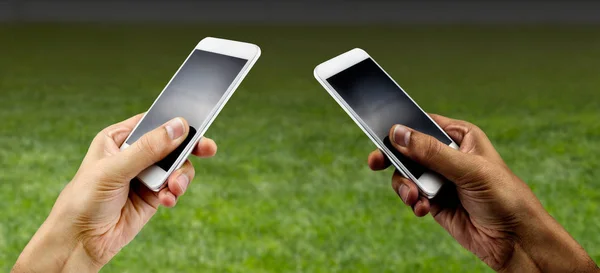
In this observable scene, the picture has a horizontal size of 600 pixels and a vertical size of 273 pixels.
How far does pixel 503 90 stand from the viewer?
11.9m

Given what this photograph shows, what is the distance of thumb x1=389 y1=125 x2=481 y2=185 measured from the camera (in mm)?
3195

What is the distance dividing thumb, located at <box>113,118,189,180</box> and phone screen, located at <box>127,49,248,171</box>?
146 mm

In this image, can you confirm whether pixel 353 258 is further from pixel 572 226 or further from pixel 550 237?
pixel 550 237

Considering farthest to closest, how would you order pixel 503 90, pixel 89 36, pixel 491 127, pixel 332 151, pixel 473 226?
pixel 89 36 → pixel 503 90 → pixel 491 127 → pixel 332 151 → pixel 473 226

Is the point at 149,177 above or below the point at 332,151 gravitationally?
above

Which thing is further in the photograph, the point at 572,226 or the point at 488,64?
the point at 488,64

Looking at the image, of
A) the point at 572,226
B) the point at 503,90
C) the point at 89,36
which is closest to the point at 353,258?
the point at 572,226

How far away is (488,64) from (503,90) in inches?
100

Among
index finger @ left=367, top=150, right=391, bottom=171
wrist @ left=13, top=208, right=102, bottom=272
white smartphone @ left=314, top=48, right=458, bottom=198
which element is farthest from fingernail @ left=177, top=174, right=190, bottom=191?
index finger @ left=367, top=150, right=391, bottom=171

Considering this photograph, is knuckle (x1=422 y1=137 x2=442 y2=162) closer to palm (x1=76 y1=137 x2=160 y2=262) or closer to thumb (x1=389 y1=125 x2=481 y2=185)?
thumb (x1=389 y1=125 x2=481 y2=185)

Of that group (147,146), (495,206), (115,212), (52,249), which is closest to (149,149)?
(147,146)

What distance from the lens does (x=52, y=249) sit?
3.30 meters

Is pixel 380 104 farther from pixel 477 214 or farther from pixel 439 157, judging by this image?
pixel 477 214

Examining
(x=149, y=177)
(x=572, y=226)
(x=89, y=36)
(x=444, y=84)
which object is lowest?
(x=89, y=36)
